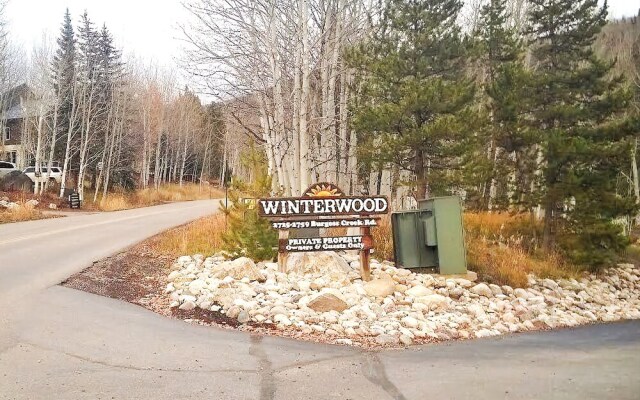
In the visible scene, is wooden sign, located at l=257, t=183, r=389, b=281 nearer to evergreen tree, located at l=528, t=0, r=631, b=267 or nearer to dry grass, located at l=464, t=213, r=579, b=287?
dry grass, located at l=464, t=213, r=579, b=287

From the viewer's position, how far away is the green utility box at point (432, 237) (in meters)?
10.7

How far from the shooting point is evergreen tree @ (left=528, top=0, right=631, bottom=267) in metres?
14.6

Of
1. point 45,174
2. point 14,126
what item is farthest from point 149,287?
point 14,126

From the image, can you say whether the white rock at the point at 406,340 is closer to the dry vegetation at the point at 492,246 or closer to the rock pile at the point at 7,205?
the dry vegetation at the point at 492,246

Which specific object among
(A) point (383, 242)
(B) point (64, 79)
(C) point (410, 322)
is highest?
(B) point (64, 79)

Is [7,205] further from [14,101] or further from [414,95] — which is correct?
[14,101]

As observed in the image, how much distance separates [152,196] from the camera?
3978 cm

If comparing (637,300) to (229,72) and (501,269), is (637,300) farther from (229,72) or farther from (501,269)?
(229,72)

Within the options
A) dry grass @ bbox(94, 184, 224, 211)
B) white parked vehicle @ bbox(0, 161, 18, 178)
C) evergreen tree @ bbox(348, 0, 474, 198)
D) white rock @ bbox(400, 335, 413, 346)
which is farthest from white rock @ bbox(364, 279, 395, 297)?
white parked vehicle @ bbox(0, 161, 18, 178)

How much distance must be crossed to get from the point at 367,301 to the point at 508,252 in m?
6.80

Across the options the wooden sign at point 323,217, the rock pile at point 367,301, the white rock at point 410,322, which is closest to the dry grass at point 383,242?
the rock pile at point 367,301

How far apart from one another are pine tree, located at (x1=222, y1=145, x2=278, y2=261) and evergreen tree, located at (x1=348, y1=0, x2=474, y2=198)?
4.60 meters

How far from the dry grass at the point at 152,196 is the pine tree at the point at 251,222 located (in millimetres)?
21255

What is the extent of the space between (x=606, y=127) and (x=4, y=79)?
42204 mm
